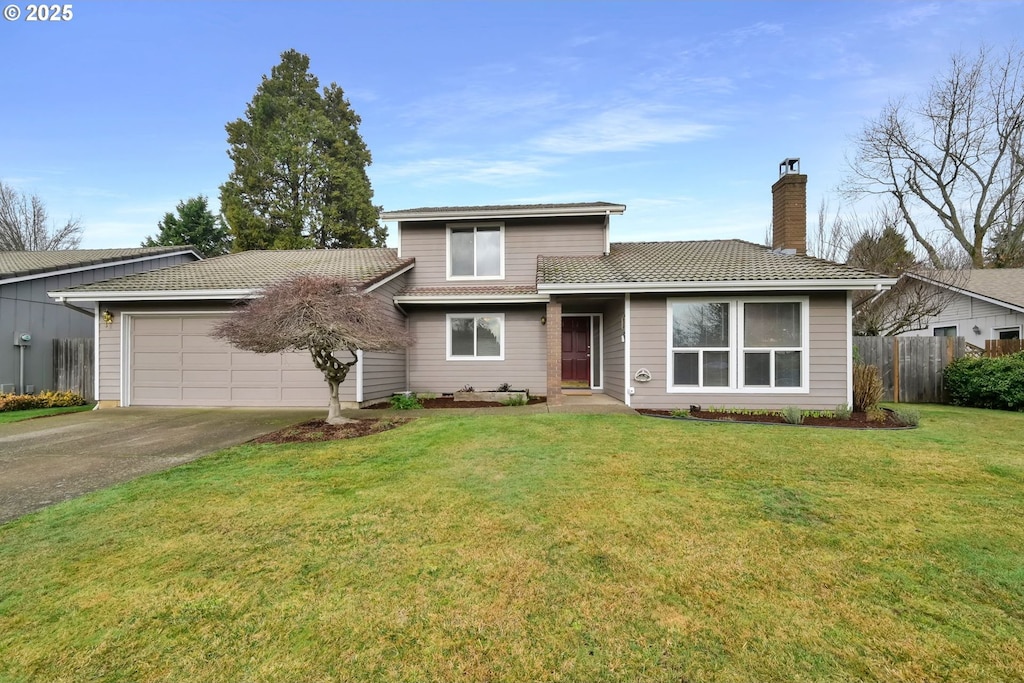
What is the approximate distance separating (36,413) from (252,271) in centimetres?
560

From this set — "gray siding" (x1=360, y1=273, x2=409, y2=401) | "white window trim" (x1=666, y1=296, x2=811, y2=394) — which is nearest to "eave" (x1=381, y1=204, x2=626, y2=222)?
A: "gray siding" (x1=360, y1=273, x2=409, y2=401)

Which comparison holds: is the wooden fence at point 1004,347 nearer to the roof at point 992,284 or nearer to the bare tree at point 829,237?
the roof at point 992,284

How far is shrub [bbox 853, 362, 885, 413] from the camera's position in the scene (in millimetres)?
9469

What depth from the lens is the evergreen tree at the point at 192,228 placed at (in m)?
27.4

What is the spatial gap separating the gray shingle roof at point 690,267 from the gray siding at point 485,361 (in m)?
1.79

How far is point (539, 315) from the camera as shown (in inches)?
488

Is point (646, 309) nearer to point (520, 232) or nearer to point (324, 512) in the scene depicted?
point (520, 232)

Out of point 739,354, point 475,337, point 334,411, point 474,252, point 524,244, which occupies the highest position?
point 524,244

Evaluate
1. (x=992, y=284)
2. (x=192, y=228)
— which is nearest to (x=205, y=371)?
(x=192, y=228)

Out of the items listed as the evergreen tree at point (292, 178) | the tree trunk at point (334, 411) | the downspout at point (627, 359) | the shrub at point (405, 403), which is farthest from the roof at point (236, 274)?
the evergreen tree at point (292, 178)

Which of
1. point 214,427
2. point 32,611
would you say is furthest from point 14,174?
point 32,611

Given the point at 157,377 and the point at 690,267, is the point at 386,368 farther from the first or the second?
the point at 690,267

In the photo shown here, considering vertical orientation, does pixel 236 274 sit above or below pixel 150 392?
above

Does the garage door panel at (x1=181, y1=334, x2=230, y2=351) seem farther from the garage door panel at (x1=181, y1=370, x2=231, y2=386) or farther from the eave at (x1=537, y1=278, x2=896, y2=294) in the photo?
the eave at (x1=537, y1=278, x2=896, y2=294)
